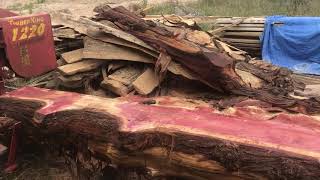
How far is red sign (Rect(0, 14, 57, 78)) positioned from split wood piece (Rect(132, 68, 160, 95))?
91 cm

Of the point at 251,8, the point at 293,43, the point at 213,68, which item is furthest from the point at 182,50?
the point at 251,8

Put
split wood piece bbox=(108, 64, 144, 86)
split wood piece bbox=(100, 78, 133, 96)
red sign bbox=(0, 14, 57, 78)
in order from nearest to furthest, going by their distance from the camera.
Answer: red sign bbox=(0, 14, 57, 78), split wood piece bbox=(100, 78, 133, 96), split wood piece bbox=(108, 64, 144, 86)

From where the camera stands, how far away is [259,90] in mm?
4855

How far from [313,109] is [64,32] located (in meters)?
3.64

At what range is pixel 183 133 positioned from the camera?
3.12 metres

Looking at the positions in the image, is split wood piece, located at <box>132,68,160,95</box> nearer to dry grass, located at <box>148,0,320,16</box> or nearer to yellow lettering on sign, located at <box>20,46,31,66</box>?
yellow lettering on sign, located at <box>20,46,31,66</box>

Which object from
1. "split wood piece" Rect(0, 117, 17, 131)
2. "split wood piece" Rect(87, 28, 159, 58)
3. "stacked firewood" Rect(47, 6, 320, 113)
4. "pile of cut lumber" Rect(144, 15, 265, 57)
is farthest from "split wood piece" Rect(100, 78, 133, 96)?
"pile of cut lumber" Rect(144, 15, 265, 57)

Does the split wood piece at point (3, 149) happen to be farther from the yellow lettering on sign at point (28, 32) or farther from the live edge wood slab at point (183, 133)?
the yellow lettering on sign at point (28, 32)

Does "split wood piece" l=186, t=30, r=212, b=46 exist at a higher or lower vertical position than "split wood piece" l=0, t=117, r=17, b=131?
higher

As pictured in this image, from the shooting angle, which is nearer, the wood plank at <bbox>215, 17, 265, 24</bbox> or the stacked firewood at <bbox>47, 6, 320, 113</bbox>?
the stacked firewood at <bbox>47, 6, 320, 113</bbox>

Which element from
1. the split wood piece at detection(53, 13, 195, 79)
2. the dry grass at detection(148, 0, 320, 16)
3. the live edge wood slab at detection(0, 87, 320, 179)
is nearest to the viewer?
the live edge wood slab at detection(0, 87, 320, 179)

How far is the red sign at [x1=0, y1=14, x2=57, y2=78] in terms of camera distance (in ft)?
13.4

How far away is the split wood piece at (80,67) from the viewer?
5199mm

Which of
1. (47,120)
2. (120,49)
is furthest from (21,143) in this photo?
(120,49)
